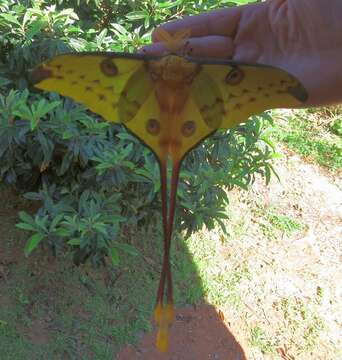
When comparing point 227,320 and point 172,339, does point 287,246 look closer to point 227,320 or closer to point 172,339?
point 227,320

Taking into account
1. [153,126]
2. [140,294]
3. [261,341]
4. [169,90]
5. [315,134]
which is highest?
[169,90]

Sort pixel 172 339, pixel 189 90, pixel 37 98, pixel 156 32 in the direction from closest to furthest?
pixel 189 90 < pixel 156 32 < pixel 37 98 < pixel 172 339

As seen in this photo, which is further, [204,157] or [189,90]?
[204,157]

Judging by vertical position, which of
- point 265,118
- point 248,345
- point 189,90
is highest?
point 189,90

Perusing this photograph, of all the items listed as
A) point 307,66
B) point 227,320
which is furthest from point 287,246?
point 307,66

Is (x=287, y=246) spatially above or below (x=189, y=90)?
below

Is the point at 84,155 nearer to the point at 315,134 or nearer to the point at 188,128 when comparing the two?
the point at 188,128

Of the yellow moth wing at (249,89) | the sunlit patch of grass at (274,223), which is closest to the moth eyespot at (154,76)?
the yellow moth wing at (249,89)

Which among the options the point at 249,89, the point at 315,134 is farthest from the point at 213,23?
the point at 315,134
